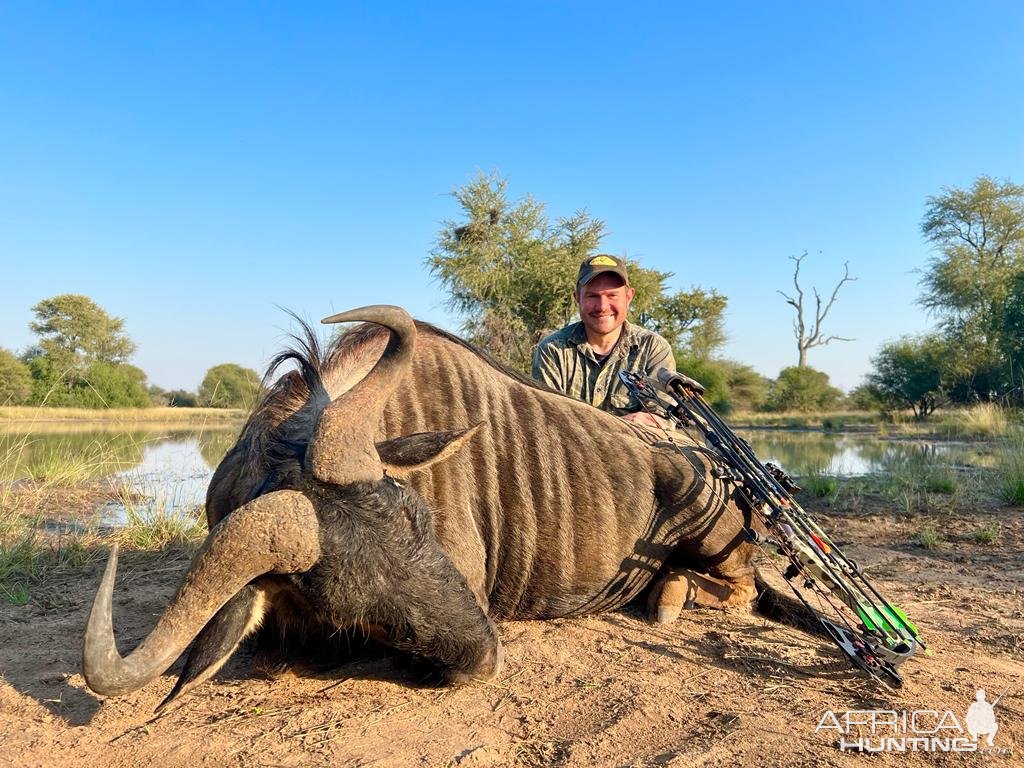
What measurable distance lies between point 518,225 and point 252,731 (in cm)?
2064

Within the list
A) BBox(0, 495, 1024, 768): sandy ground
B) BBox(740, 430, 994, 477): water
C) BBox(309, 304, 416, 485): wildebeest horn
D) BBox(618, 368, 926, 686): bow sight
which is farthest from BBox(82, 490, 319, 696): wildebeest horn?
BBox(740, 430, 994, 477): water

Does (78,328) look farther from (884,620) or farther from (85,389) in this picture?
(884,620)

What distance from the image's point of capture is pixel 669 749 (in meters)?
2.14

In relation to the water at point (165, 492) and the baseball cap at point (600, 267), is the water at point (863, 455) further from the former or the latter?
the water at point (165, 492)

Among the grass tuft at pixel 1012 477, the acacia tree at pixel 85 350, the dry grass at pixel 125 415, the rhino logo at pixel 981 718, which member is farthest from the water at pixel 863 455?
the acacia tree at pixel 85 350

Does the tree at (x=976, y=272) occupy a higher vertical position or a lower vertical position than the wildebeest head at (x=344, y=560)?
higher

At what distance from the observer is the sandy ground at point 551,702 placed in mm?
2141

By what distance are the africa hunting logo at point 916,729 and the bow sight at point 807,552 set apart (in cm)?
24

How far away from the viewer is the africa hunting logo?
83.7 inches

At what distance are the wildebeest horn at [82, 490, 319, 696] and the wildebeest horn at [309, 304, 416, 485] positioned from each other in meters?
0.15

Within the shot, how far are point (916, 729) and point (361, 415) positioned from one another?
83.5 inches

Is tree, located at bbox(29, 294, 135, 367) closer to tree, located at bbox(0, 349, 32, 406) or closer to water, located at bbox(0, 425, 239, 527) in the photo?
tree, located at bbox(0, 349, 32, 406)

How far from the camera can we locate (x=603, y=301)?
17.3ft

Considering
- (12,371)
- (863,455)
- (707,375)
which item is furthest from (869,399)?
(12,371)
